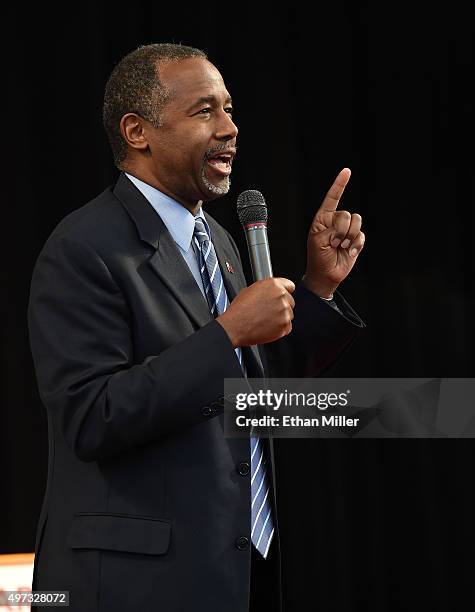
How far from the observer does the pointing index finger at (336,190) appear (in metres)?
1.77

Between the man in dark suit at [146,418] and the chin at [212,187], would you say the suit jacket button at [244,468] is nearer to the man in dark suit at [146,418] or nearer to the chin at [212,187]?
the man in dark suit at [146,418]

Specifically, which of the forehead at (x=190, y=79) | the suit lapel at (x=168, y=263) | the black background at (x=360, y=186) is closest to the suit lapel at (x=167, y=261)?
the suit lapel at (x=168, y=263)

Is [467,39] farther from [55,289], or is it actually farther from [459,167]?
[55,289]

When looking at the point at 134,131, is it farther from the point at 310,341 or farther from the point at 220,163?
the point at 310,341

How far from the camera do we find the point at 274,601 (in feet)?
5.22

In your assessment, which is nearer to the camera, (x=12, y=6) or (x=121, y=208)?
(x=121, y=208)

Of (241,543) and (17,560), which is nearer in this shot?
(241,543)

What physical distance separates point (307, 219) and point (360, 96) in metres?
0.51

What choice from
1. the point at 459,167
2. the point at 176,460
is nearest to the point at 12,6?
the point at 459,167

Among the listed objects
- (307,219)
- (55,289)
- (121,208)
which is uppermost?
(307,219)

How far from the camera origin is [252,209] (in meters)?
1.65

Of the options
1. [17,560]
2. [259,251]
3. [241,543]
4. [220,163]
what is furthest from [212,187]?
[17,560]

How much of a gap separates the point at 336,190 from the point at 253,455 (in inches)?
21.7

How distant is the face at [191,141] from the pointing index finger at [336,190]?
8.5 inches
